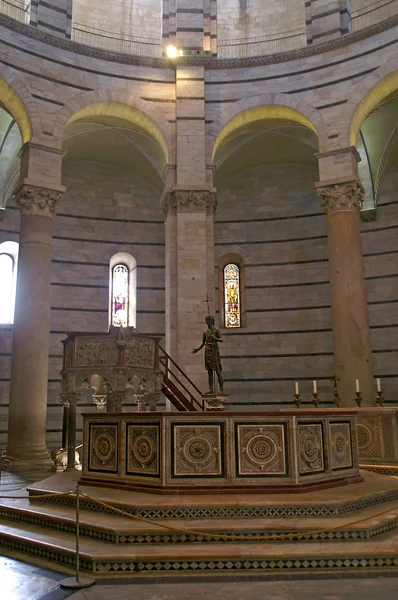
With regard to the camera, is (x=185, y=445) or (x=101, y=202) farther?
(x=101, y=202)

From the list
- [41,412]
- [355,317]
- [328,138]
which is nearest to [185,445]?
[41,412]

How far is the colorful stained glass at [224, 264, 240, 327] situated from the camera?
2019cm

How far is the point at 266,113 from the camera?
57.4 feet

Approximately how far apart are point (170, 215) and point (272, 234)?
18.3ft

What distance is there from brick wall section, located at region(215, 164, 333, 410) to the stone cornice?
472 centimetres

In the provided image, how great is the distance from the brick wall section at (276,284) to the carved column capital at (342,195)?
4.35 metres

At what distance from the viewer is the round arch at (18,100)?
49.4 ft

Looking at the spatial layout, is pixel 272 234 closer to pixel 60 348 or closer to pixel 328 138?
pixel 328 138

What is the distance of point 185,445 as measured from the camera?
7531 millimetres

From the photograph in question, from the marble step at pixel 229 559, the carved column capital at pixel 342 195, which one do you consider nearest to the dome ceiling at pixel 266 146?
the carved column capital at pixel 342 195

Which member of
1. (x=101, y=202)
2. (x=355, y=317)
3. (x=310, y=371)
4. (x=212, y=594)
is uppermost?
(x=101, y=202)

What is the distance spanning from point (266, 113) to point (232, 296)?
6.52 m

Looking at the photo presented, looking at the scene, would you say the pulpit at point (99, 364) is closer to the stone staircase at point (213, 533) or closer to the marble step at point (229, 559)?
the stone staircase at point (213, 533)

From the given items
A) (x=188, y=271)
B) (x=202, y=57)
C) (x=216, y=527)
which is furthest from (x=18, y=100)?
(x=216, y=527)
